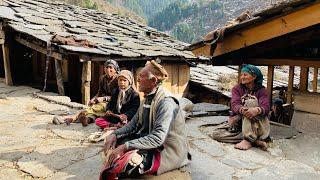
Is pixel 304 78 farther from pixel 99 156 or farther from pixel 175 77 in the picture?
pixel 175 77

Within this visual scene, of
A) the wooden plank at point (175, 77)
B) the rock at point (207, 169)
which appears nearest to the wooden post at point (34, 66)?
the wooden plank at point (175, 77)

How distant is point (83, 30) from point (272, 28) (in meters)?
9.33

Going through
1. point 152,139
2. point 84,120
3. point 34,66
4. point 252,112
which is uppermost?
point 34,66

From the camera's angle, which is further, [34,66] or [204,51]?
[34,66]

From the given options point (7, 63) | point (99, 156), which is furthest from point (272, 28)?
point (7, 63)

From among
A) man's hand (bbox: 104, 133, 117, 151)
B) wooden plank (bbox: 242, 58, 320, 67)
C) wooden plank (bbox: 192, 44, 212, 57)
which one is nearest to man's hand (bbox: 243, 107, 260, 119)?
wooden plank (bbox: 192, 44, 212, 57)

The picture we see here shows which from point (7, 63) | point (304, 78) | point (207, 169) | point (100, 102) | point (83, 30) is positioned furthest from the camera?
point (83, 30)

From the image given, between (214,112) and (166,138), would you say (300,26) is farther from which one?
(214,112)

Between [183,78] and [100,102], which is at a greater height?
[183,78]

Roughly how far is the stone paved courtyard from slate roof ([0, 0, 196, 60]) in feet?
14.2

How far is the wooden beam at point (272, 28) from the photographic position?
443 cm

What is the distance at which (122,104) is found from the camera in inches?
239

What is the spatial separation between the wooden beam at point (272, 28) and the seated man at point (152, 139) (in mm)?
2067

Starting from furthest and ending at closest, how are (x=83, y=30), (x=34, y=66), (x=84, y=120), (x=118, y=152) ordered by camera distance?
(x=34, y=66)
(x=83, y=30)
(x=84, y=120)
(x=118, y=152)
